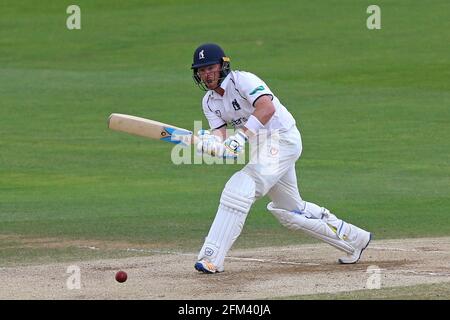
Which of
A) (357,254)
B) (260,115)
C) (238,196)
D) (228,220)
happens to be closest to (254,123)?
(260,115)

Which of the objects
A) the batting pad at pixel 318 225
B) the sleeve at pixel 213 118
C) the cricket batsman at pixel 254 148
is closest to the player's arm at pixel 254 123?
the cricket batsman at pixel 254 148

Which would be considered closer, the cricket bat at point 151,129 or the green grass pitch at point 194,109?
the cricket bat at point 151,129

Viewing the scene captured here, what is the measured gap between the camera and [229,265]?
34.7 feet

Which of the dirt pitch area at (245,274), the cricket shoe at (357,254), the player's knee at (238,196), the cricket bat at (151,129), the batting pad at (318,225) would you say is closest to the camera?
the dirt pitch area at (245,274)

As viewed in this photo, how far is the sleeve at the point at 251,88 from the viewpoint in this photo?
9.95m

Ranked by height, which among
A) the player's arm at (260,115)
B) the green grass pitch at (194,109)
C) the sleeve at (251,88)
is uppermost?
the sleeve at (251,88)

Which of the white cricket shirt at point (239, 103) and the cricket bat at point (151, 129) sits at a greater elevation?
the white cricket shirt at point (239, 103)

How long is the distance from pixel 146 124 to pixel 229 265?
1.50 meters

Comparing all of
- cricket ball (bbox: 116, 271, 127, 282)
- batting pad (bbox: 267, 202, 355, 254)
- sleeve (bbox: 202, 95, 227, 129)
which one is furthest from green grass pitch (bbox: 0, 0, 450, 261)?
cricket ball (bbox: 116, 271, 127, 282)

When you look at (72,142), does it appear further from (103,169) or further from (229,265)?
(229,265)

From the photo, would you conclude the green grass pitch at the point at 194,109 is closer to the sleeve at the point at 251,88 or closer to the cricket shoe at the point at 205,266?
the cricket shoe at the point at 205,266

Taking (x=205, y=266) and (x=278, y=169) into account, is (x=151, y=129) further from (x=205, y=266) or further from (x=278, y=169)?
(x=205, y=266)

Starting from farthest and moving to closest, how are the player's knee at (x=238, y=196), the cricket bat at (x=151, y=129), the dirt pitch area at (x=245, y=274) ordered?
1. the cricket bat at (x=151, y=129)
2. the player's knee at (x=238, y=196)
3. the dirt pitch area at (x=245, y=274)

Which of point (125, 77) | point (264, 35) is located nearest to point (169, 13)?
point (264, 35)
